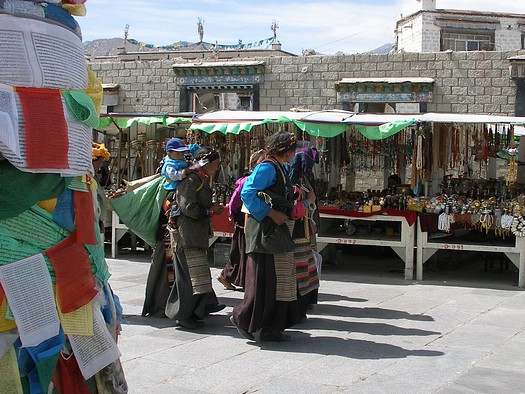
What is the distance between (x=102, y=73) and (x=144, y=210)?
14739 mm

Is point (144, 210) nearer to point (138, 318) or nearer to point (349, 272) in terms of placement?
point (138, 318)

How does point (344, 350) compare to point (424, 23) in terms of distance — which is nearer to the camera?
point (344, 350)

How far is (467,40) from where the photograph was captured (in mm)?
25297

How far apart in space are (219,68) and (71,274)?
685 inches

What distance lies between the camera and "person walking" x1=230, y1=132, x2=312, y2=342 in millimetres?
6016

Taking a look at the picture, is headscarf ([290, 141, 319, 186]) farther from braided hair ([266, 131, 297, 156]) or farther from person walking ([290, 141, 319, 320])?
braided hair ([266, 131, 297, 156])

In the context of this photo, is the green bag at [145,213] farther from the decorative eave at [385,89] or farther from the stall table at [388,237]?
the decorative eave at [385,89]

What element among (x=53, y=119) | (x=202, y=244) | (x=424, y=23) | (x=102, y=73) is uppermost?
(x=424, y=23)

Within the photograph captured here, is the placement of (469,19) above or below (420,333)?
above

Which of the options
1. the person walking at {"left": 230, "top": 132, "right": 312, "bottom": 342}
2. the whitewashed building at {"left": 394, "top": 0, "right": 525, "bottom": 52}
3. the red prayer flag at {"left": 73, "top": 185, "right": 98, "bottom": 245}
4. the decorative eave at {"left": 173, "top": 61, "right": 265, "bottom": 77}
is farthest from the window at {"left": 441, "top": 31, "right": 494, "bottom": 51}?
the red prayer flag at {"left": 73, "top": 185, "right": 98, "bottom": 245}

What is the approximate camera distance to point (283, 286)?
20.0 ft

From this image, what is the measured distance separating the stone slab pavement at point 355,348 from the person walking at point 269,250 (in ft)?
0.70

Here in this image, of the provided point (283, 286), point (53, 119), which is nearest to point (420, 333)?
point (283, 286)

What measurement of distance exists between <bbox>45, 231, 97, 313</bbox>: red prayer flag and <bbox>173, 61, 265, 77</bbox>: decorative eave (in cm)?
1667
